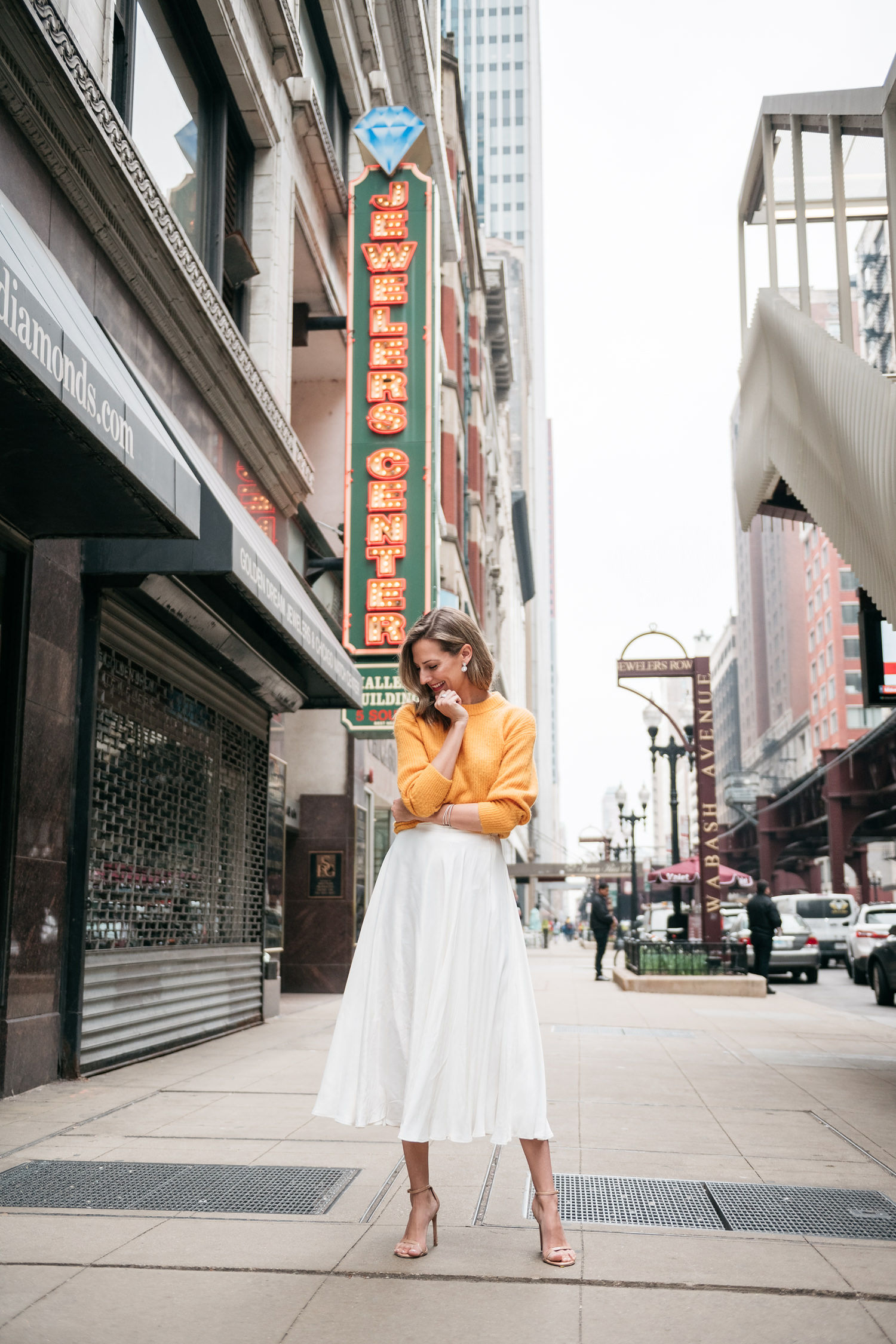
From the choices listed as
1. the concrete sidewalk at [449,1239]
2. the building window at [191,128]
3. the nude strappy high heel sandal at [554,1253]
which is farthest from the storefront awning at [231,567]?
the nude strappy high heel sandal at [554,1253]

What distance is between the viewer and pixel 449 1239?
400 cm

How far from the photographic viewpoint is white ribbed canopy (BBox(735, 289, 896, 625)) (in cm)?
679

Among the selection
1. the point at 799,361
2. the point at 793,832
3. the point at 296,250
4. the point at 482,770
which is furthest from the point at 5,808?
the point at 793,832

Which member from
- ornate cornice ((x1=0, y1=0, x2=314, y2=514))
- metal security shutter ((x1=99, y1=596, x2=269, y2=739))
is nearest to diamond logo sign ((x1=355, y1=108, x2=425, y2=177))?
ornate cornice ((x1=0, y1=0, x2=314, y2=514))

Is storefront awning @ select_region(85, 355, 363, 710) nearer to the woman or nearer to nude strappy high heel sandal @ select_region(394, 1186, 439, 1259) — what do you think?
the woman

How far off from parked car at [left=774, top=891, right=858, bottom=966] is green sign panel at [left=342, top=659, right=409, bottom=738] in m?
16.1

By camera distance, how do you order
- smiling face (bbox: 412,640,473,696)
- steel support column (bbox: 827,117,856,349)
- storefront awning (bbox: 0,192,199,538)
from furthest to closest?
1. steel support column (bbox: 827,117,856,349)
2. storefront awning (bbox: 0,192,199,538)
3. smiling face (bbox: 412,640,473,696)

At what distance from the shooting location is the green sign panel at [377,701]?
50.9 feet

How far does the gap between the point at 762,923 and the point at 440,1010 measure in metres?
16.7

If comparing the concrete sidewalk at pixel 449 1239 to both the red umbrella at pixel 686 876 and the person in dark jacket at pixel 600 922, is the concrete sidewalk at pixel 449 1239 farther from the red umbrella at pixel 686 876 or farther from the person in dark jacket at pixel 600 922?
the red umbrella at pixel 686 876

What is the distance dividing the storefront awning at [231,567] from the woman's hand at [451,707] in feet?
14.1

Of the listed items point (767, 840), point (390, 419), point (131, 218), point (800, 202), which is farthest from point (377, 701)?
point (767, 840)

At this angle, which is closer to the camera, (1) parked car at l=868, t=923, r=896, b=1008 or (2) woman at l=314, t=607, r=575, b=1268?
(2) woman at l=314, t=607, r=575, b=1268

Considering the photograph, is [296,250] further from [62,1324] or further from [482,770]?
[62,1324]
